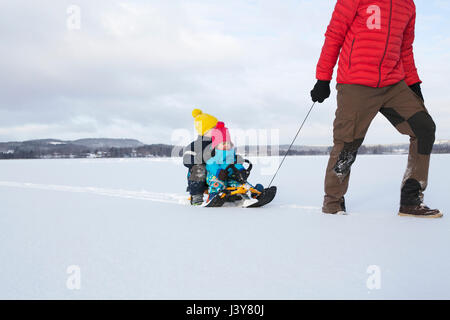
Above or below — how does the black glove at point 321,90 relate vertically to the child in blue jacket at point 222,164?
above

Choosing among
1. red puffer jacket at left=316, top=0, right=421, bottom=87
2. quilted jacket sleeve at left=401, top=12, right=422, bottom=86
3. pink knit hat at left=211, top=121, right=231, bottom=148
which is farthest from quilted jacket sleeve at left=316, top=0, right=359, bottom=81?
pink knit hat at left=211, top=121, right=231, bottom=148

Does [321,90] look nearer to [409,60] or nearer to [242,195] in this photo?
[409,60]

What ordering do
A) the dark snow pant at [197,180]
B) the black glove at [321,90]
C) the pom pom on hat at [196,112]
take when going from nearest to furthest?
the black glove at [321,90] → the dark snow pant at [197,180] → the pom pom on hat at [196,112]

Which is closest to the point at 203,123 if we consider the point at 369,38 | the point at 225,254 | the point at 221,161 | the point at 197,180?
the point at 221,161

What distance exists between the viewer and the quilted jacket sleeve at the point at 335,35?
2.31 meters

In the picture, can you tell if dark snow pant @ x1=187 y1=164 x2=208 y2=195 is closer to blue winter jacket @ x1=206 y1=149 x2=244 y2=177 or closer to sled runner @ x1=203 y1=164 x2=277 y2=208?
blue winter jacket @ x1=206 y1=149 x2=244 y2=177

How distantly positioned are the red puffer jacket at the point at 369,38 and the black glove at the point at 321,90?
0.11 m

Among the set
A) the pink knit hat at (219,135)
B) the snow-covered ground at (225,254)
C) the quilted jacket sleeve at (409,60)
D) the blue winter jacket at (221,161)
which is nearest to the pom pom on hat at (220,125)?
the pink knit hat at (219,135)

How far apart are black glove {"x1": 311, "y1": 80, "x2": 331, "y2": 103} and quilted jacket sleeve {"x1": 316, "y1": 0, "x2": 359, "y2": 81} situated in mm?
38

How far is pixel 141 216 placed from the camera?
2393 mm

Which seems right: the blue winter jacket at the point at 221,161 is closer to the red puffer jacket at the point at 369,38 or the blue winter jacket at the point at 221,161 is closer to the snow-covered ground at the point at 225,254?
the snow-covered ground at the point at 225,254

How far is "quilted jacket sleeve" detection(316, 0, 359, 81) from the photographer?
2307 millimetres

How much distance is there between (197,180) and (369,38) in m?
1.94

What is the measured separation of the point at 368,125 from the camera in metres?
2.38
